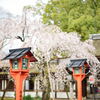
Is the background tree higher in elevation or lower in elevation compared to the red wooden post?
higher

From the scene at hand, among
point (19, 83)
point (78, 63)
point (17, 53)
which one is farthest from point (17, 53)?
point (78, 63)

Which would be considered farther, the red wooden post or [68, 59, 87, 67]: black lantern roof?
[68, 59, 87, 67]: black lantern roof

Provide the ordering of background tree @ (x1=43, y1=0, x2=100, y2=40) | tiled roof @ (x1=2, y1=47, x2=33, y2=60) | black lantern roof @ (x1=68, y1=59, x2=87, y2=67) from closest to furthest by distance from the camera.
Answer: tiled roof @ (x1=2, y1=47, x2=33, y2=60) → black lantern roof @ (x1=68, y1=59, x2=87, y2=67) → background tree @ (x1=43, y1=0, x2=100, y2=40)

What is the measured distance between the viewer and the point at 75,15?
25.0 m

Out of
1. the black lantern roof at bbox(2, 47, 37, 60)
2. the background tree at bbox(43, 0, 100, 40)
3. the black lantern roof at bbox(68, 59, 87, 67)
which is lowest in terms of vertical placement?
the black lantern roof at bbox(68, 59, 87, 67)

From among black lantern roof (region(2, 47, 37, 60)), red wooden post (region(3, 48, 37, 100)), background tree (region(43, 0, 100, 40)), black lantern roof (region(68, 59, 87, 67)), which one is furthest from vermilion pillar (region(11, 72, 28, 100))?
background tree (region(43, 0, 100, 40))

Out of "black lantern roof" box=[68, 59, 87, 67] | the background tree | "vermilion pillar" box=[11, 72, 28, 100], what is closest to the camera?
"vermilion pillar" box=[11, 72, 28, 100]

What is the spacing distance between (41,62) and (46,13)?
12.4 meters

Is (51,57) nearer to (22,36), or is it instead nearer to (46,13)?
(22,36)

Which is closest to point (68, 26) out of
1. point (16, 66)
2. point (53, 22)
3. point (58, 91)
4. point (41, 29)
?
point (53, 22)

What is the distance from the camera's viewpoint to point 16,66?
10.2 meters

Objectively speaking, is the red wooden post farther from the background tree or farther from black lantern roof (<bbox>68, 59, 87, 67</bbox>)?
the background tree

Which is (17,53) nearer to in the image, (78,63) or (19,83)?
(19,83)

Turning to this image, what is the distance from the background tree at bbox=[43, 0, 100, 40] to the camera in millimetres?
24094
